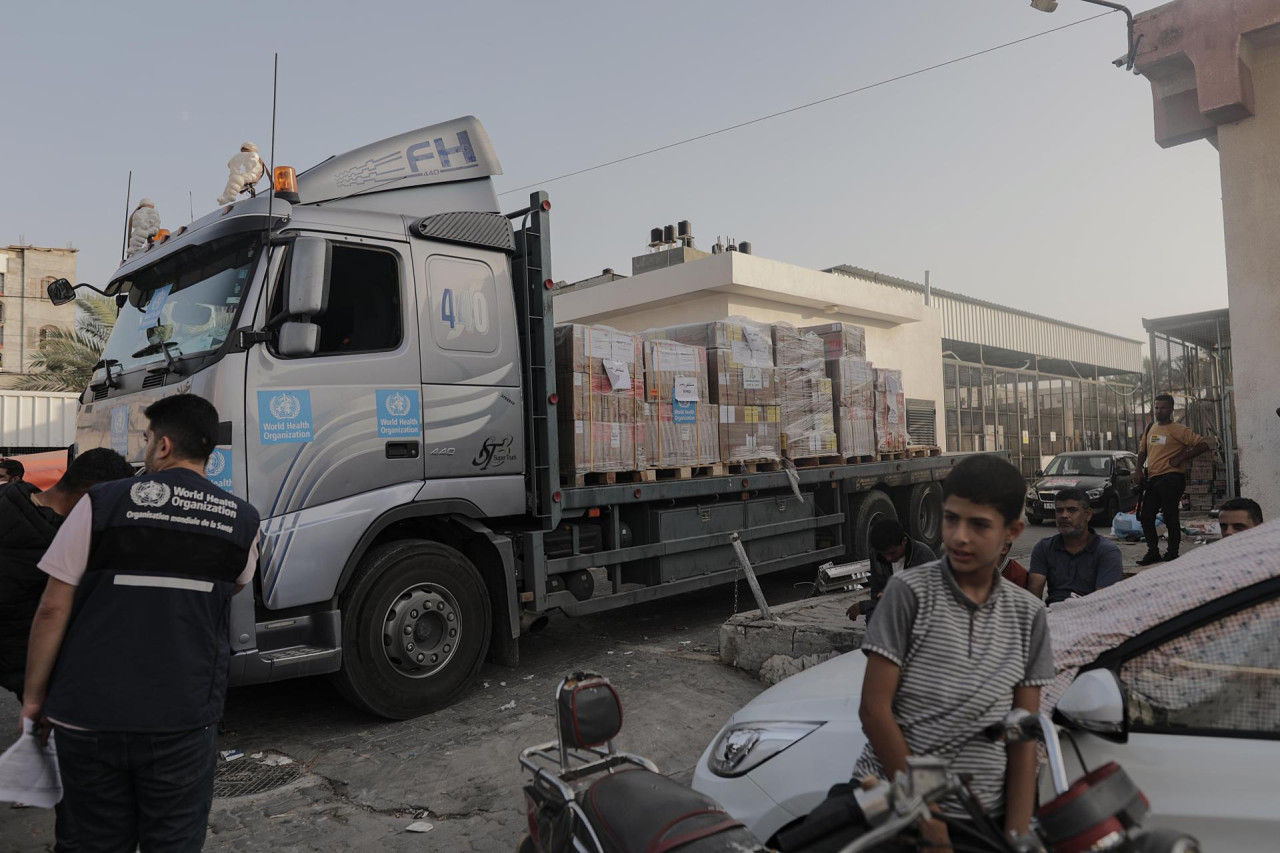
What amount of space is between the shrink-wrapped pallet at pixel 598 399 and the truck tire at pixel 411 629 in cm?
126

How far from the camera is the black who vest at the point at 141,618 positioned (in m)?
2.36

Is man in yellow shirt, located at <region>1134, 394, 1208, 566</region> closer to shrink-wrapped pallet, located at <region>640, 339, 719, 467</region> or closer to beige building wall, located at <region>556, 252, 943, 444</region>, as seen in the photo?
shrink-wrapped pallet, located at <region>640, 339, 719, 467</region>

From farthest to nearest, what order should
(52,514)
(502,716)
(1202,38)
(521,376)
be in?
(1202,38) < (521,376) < (502,716) < (52,514)

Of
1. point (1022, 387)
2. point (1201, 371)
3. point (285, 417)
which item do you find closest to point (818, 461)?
point (285, 417)

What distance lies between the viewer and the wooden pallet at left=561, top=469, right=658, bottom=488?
633 centimetres

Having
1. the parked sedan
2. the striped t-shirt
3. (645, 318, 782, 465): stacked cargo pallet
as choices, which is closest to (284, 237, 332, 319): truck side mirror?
(645, 318, 782, 465): stacked cargo pallet

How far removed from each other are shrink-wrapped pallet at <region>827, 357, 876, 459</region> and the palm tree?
60.2 feet

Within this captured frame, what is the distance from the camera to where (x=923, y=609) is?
185 cm

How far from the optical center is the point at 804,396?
27.6 ft

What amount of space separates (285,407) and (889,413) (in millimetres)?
6961

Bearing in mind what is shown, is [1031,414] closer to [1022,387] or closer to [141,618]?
[1022,387]

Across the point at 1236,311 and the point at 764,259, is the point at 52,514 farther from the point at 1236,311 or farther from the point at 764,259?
the point at 764,259

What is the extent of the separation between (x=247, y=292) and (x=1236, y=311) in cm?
893

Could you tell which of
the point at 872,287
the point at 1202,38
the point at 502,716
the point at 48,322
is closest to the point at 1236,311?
the point at 1202,38
